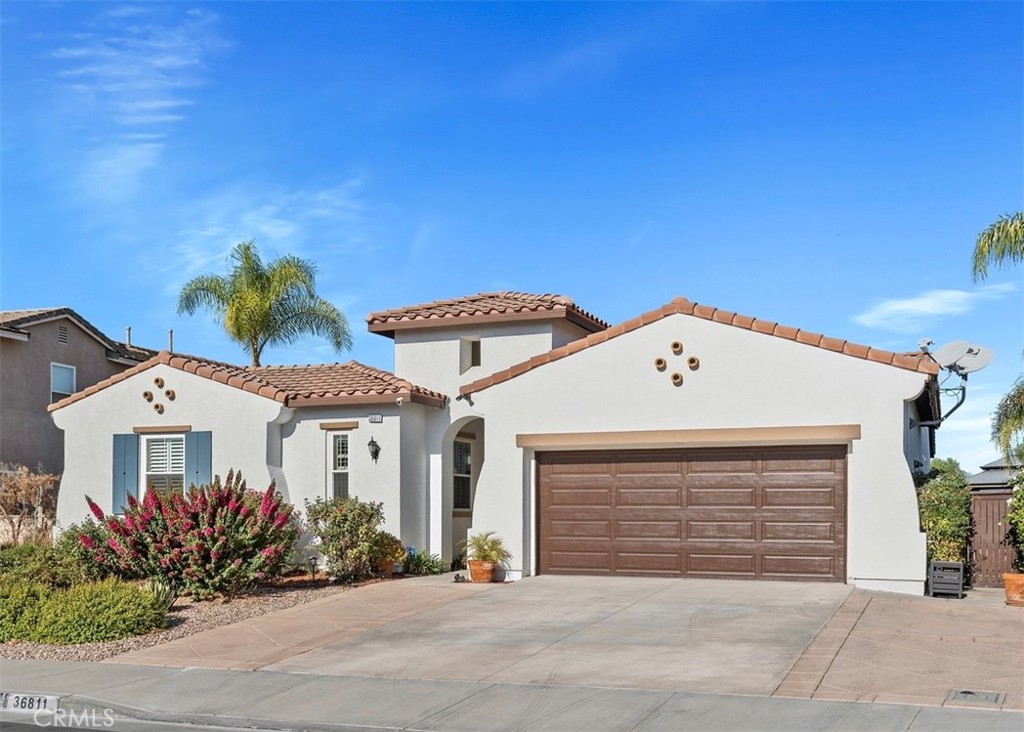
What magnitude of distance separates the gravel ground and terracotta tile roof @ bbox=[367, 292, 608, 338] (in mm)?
5720

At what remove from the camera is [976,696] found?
982 centimetres

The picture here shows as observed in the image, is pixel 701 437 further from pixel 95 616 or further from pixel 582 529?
pixel 95 616

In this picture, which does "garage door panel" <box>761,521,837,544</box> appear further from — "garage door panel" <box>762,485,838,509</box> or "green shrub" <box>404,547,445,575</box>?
"green shrub" <box>404,547,445,575</box>

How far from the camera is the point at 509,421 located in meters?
18.7

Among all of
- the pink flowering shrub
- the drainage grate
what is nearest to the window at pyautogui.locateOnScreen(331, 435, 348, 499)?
the pink flowering shrub

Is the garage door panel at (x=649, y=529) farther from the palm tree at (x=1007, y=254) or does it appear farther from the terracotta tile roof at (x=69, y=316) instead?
the terracotta tile roof at (x=69, y=316)

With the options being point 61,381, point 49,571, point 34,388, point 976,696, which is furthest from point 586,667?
point 61,381

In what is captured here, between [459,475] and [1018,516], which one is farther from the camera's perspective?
[459,475]

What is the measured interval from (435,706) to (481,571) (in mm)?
8045

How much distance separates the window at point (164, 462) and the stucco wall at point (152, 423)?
0.36 m

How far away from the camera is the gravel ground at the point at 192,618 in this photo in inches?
528

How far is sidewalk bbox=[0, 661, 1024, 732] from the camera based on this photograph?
913 centimetres

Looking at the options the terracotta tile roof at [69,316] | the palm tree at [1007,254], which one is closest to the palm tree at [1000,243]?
the palm tree at [1007,254]
